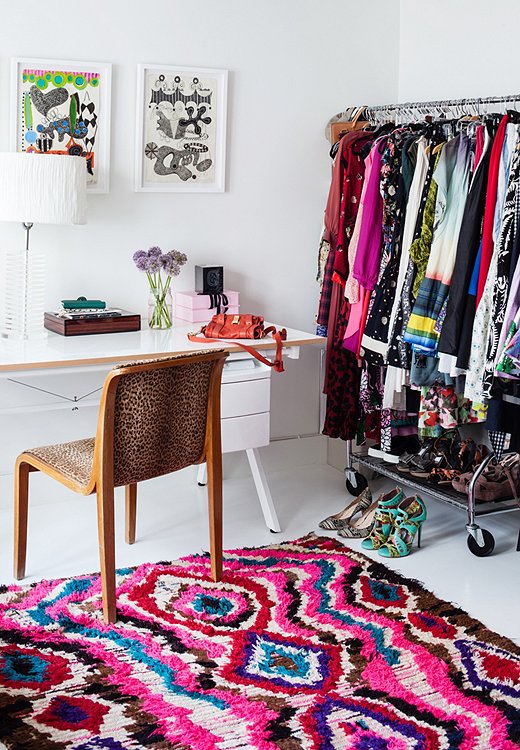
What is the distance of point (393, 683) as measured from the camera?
2.33m

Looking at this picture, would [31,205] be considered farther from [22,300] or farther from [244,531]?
[244,531]

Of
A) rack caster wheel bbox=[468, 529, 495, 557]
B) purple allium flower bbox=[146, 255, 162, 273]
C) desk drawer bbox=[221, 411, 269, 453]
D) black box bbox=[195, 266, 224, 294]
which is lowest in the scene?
rack caster wheel bbox=[468, 529, 495, 557]

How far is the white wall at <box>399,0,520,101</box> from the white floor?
1722mm

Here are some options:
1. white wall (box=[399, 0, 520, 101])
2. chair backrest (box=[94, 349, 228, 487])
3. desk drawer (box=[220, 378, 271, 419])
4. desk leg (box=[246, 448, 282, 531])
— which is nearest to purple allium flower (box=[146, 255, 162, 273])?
desk drawer (box=[220, 378, 271, 419])

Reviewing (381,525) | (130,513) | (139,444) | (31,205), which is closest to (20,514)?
(130,513)

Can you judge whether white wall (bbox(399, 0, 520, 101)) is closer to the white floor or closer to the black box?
the black box

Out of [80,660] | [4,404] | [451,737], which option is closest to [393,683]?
[451,737]

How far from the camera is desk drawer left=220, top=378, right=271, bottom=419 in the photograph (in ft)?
10.5

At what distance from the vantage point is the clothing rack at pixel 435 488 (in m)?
3.20

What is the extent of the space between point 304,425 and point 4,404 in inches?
54.9

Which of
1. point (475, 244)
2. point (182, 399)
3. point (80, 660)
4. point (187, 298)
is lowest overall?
point (80, 660)

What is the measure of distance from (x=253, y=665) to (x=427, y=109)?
7.33 ft

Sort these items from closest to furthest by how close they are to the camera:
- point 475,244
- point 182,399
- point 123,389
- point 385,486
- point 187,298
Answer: point 123,389 < point 182,399 < point 475,244 < point 187,298 < point 385,486

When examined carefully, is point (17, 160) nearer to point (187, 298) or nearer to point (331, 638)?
point (187, 298)
